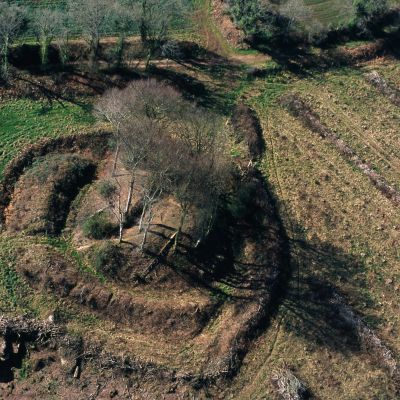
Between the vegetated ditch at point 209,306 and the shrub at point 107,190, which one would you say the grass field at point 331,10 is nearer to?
the vegetated ditch at point 209,306

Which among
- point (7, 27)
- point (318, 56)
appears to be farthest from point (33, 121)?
point (318, 56)

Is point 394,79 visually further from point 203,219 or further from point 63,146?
point 63,146

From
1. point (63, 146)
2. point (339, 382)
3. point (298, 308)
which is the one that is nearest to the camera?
point (339, 382)

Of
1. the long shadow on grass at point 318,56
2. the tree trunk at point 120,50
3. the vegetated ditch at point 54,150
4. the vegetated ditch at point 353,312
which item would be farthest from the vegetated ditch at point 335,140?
the vegetated ditch at point 54,150

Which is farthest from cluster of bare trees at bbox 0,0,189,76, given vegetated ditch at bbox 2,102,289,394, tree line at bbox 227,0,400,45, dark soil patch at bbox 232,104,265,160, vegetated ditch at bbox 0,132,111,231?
vegetated ditch at bbox 2,102,289,394

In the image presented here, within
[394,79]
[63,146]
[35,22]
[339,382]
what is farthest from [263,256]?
[35,22]

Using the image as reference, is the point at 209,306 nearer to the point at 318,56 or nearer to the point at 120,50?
the point at 120,50
